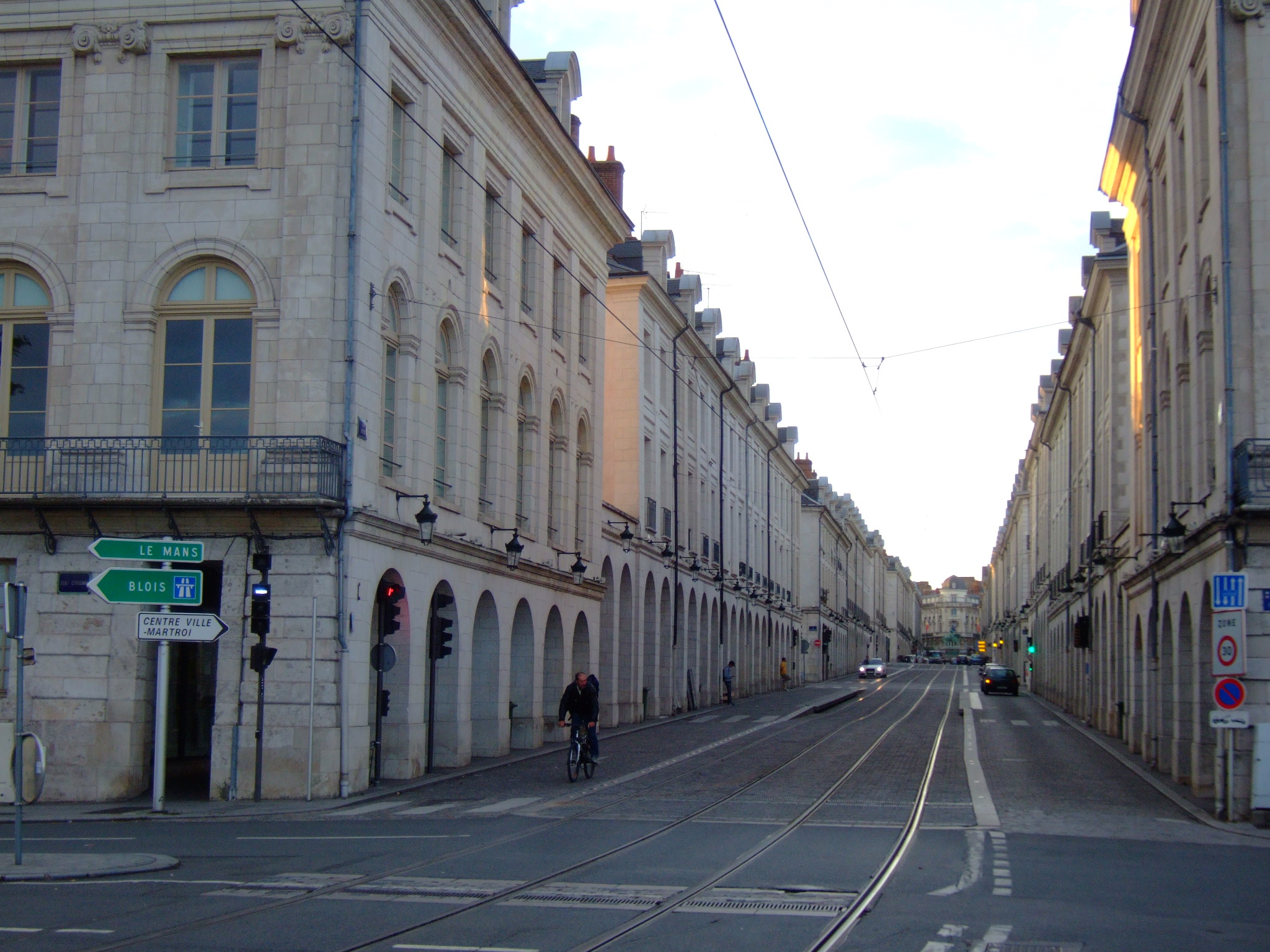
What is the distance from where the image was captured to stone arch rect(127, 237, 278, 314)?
71.2 feet

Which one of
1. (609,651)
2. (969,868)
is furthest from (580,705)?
(609,651)

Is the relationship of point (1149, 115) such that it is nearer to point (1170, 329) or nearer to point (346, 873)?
point (1170, 329)

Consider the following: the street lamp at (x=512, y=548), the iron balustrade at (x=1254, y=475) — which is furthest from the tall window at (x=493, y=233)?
the iron balustrade at (x=1254, y=475)

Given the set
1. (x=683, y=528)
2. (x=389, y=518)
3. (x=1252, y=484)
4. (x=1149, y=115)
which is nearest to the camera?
(x=1252, y=484)

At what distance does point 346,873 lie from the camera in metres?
12.6

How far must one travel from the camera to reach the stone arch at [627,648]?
132 ft

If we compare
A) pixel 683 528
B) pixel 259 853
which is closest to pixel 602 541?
pixel 683 528

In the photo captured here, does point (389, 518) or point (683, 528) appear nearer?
point (389, 518)

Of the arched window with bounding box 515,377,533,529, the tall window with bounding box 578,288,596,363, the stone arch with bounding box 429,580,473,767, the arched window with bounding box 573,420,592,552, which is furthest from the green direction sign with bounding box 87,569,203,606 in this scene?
the tall window with bounding box 578,288,596,363

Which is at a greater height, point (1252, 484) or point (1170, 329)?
point (1170, 329)

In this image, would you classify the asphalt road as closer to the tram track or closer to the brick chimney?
the tram track

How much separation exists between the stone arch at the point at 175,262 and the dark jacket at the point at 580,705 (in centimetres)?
807

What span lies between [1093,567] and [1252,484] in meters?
23.0

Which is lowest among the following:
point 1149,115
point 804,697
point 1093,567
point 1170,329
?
point 804,697
